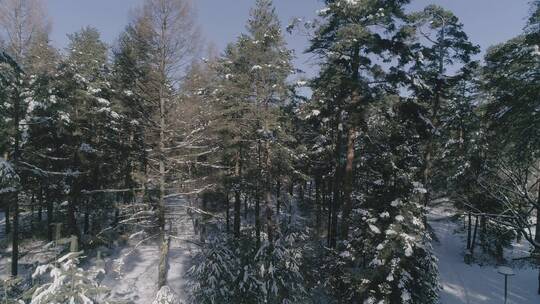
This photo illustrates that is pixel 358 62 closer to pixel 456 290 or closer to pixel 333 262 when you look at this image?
pixel 333 262

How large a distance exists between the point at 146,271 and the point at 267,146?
32.9 feet

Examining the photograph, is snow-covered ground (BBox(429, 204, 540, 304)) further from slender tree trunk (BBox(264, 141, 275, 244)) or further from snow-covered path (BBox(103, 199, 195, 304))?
snow-covered path (BBox(103, 199, 195, 304))

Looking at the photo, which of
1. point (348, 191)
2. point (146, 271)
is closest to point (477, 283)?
point (348, 191)

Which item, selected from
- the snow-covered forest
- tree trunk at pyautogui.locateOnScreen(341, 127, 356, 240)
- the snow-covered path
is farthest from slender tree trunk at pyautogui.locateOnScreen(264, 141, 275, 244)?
the snow-covered path

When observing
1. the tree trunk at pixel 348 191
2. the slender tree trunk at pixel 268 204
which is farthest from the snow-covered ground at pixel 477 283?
the slender tree trunk at pixel 268 204

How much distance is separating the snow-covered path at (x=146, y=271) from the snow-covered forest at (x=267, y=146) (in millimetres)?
141

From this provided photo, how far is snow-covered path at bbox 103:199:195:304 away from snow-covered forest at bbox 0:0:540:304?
0.14 m

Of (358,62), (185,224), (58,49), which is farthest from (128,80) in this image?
(185,224)

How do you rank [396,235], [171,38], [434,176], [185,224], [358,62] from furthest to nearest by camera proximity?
[185,224], [434,176], [358,62], [171,38], [396,235]

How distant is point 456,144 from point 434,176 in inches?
161

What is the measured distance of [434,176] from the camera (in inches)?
1203

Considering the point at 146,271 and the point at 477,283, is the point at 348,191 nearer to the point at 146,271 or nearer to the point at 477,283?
the point at 146,271

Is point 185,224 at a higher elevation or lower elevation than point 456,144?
lower

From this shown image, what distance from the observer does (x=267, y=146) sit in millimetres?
18641
